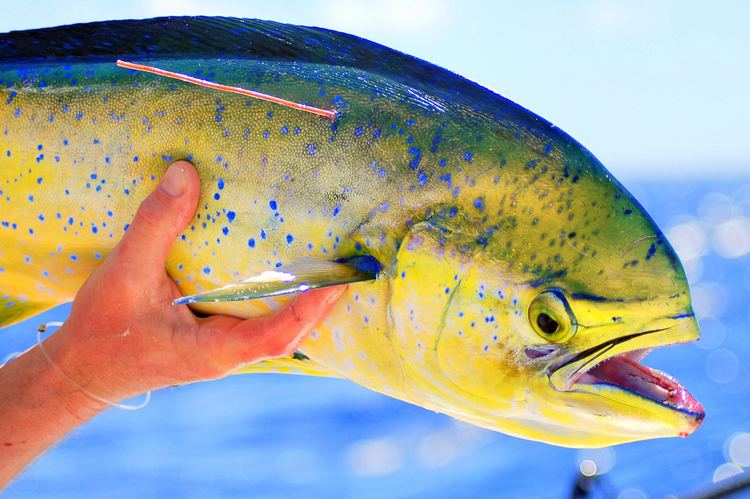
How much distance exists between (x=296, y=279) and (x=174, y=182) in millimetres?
491

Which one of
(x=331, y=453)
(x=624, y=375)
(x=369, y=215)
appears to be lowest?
(x=331, y=453)

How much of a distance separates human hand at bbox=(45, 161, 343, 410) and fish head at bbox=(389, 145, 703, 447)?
31 centimetres

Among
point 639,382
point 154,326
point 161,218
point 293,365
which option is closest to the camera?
point 639,382

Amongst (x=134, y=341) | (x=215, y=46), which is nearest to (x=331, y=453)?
(x=134, y=341)

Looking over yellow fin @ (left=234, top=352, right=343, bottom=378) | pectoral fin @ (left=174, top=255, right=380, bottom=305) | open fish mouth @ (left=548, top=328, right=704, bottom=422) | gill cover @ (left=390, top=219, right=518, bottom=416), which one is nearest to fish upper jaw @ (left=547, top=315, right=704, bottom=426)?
open fish mouth @ (left=548, top=328, right=704, bottom=422)

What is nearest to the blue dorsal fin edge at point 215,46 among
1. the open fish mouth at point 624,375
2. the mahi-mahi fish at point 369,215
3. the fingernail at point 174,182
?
the mahi-mahi fish at point 369,215

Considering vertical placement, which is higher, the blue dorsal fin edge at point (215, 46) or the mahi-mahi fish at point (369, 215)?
the blue dorsal fin edge at point (215, 46)

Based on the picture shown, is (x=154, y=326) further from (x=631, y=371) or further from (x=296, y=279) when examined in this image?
(x=631, y=371)

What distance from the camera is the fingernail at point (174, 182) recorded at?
7.68 feet

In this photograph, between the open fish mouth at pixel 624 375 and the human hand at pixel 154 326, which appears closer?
the open fish mouth at pixel 624 375

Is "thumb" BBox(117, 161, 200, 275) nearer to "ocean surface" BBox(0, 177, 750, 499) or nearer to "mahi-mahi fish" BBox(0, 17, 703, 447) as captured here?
"mahi-mahi fish" BBox(0, 17, 703, 447)

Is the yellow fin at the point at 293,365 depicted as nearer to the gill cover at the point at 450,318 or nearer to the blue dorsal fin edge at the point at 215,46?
the gill cover at the point at 450,318

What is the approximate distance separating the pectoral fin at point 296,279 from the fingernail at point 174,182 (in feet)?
1.12

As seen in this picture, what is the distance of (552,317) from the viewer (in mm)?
2109
